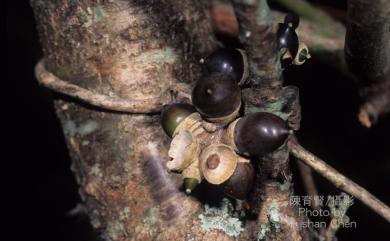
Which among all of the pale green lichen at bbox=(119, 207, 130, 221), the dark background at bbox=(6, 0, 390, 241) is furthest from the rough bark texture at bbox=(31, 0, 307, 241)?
the dark background at bbox=(6, 0, 390, 241)

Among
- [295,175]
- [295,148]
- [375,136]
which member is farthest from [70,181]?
[295,148]

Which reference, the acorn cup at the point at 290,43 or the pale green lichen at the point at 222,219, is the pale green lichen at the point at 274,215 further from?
the acorn cup at the point at 290,43

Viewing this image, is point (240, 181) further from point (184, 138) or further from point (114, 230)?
point (114, 230)

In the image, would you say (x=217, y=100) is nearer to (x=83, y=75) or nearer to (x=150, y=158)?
Answer: (x=150, y=158)

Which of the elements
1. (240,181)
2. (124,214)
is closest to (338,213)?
(240,181)

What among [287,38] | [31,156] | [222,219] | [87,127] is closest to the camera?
[287,38]

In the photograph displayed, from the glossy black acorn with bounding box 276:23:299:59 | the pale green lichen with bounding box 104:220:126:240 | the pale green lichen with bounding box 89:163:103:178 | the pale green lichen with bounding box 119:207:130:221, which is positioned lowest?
the pale green lichen with bounding box 104:220:126:240

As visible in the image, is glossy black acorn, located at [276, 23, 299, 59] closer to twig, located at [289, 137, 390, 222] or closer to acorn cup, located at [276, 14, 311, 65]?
acorn cup, located at [276, 14, 311, 65]
